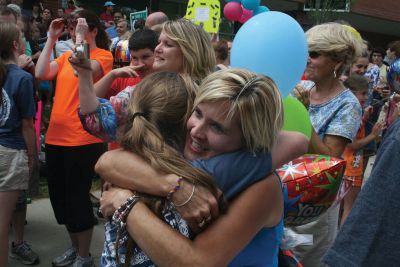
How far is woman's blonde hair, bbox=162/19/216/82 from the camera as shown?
2.17 metres

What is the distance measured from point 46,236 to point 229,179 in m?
3.27

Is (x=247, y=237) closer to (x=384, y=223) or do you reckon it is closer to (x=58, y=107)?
A: (x=384, y=223)

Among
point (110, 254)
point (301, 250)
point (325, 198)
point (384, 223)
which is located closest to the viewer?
point (384, 223)

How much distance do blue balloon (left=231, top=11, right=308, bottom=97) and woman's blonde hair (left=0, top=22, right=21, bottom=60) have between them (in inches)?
71.0

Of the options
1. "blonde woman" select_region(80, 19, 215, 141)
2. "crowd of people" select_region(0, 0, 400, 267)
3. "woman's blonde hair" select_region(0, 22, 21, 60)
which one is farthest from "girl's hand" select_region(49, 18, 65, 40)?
"blonde woman" select_region(80, 19, 215, 141)

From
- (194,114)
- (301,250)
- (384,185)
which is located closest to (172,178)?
(194,114)

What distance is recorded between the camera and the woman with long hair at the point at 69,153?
10.8ft

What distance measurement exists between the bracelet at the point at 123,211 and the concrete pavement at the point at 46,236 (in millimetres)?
2584

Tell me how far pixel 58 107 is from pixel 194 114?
7.09ft

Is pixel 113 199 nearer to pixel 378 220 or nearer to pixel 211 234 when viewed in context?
pixel 211 234

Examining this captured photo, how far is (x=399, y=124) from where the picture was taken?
3.56 ft

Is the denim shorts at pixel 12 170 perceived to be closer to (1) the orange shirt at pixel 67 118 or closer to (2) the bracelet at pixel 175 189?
(1) the orange shirt at pixel 67 118

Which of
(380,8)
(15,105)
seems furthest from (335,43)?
(380,8)

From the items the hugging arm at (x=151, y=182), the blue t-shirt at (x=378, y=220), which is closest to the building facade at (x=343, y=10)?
the hugging arm at (x=151, y=182)
